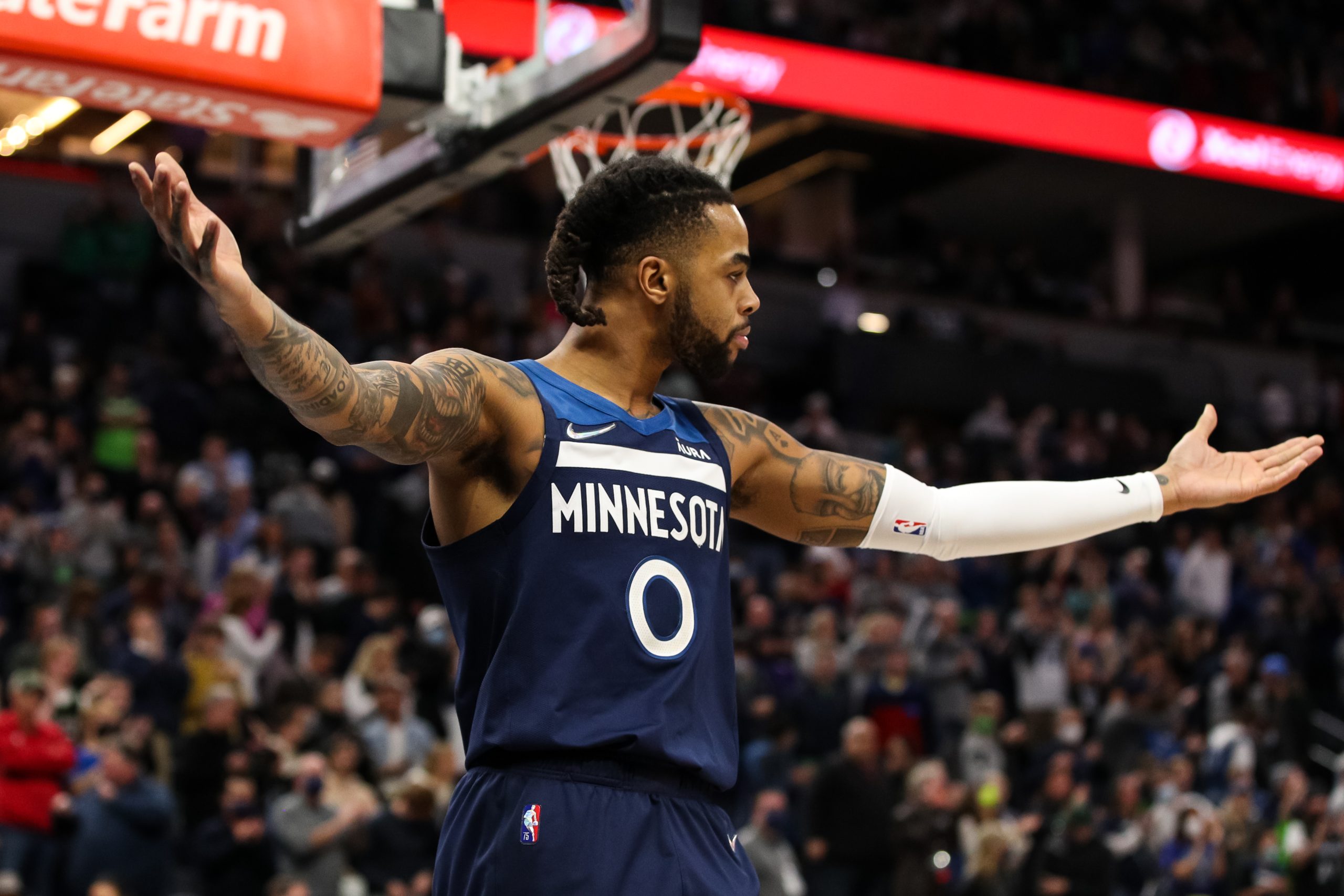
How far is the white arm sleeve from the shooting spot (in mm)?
3602

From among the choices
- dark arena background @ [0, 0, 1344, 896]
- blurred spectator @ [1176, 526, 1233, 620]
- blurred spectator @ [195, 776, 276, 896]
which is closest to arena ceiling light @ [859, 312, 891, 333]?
dark arena background @ [0, 0, 1344, 896]

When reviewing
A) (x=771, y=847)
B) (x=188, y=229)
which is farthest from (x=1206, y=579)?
(x=188, y=229)

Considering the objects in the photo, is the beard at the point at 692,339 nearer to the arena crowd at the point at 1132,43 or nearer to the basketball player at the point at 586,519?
the basketball player at the point at 586,519

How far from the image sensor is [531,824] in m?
2.89

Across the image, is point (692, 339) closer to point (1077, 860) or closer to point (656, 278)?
point (656, 278)

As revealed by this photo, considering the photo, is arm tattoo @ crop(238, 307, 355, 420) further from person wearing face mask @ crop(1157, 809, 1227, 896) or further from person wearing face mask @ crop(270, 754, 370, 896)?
person wearing face mask @ crop(1157, 809, 1227, 896)

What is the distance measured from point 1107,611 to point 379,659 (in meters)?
7.66

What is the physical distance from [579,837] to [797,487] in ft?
3.35

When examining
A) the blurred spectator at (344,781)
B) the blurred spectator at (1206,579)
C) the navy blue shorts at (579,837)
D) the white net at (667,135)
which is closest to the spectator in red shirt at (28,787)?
the blurred spectator at (344,781)

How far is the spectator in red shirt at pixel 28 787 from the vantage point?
8.75m

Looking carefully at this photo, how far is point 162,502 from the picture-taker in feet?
38.8

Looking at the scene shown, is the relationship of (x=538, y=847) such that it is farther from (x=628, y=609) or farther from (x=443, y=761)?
(x=443, y=761)

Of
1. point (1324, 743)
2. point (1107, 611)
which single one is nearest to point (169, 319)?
point (1107, 611)

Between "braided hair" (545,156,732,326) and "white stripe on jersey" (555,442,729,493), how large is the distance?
32 centimetres
